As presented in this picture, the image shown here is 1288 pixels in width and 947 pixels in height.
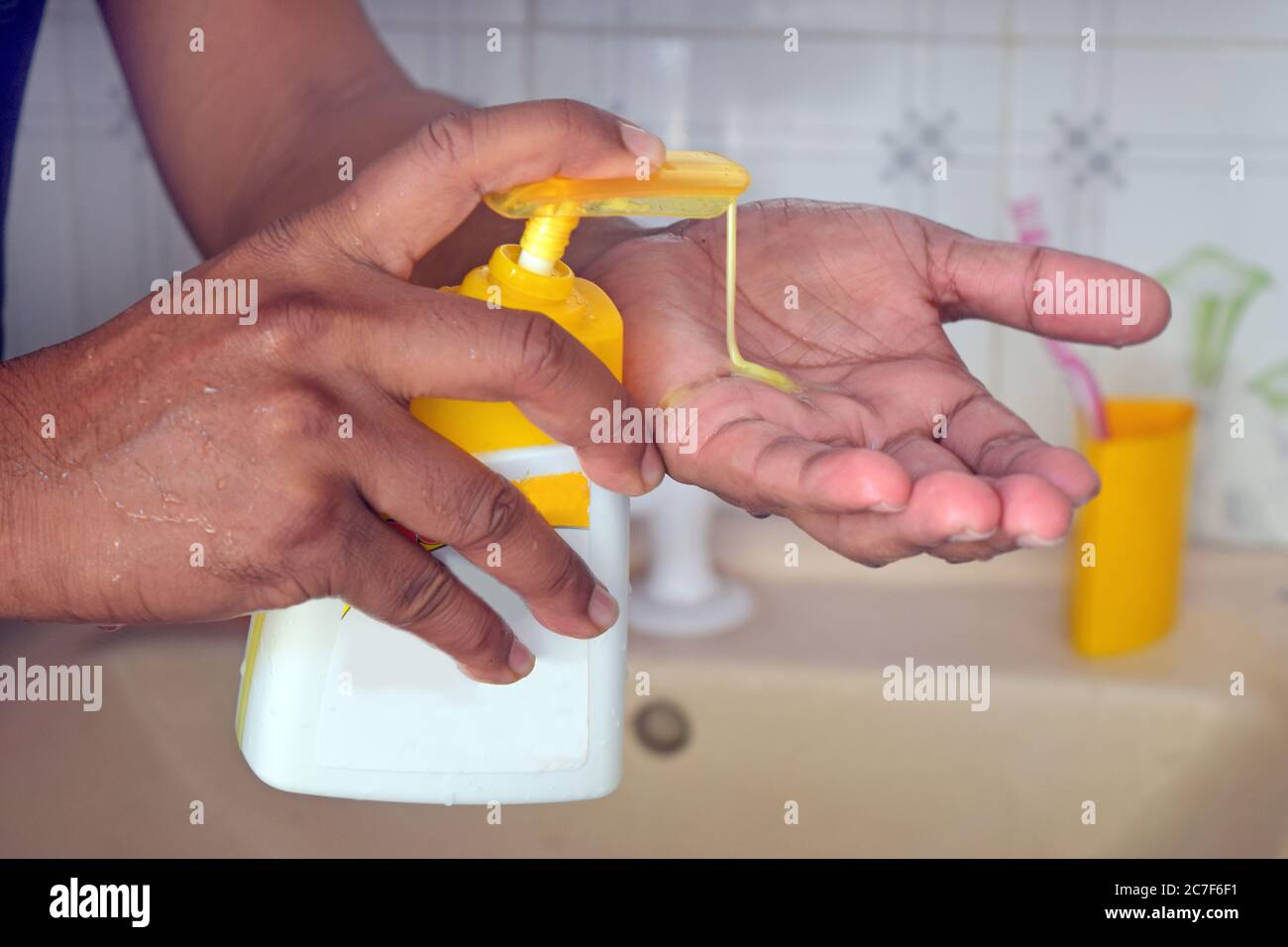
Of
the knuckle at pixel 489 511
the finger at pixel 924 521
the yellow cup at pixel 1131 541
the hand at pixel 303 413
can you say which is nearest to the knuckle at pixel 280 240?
the hand at pixel 303 413

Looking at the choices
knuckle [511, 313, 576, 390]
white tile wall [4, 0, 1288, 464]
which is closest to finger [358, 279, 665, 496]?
knuckle [511, 313, 576, 390]

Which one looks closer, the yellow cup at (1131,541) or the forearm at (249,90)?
the forearm at (249,90)

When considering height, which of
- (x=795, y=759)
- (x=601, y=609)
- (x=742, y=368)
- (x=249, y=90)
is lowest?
(x=795, y=759)

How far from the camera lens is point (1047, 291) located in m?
0.51

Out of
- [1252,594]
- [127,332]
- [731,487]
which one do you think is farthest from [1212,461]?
[127,332]

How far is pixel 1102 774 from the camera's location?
795 millimetres

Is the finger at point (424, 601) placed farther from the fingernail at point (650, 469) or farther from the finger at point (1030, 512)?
the finger at point (1030, 512)

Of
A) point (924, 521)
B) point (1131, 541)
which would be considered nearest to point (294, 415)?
point (924, 521)

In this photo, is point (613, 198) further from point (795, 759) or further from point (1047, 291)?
point (795, 759)

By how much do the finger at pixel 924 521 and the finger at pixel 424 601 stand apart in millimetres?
132

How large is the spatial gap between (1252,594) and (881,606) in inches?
10.6

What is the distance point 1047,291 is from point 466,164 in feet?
0.83

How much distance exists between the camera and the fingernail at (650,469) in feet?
1.51
